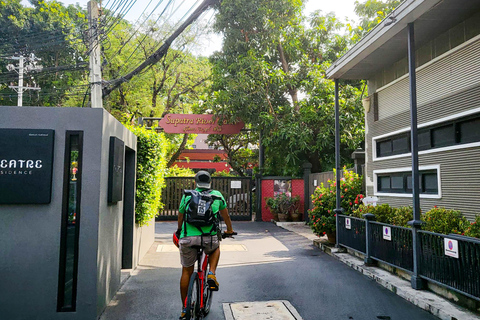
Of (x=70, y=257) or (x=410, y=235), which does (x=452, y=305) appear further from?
(x=70, y=257)

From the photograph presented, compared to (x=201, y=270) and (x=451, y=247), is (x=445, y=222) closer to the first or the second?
(x=451, y=247)

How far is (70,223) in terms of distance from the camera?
4766mm

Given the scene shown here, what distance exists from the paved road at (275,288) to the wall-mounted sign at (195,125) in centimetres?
879

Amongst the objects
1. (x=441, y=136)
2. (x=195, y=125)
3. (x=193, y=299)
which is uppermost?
(x=195, y=125)

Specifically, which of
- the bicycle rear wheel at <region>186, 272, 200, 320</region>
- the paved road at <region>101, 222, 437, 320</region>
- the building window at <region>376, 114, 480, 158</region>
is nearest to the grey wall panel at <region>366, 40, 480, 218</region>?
the building window at <region>376, 114, 480, 158</region>

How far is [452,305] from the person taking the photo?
505cm

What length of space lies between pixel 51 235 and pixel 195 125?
13.8 metres

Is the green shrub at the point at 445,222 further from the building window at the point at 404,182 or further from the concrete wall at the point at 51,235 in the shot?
the concrete wall at the point at 51,235

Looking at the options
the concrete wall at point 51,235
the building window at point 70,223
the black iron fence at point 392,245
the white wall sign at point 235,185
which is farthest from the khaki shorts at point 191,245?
the white wall sign at point 235,185

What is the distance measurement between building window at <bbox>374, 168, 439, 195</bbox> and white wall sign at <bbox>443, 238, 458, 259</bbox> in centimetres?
295

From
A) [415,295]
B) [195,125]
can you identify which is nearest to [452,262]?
[415,295]

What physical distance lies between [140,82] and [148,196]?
17.3m

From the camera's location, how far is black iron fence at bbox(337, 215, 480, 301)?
15.4ft

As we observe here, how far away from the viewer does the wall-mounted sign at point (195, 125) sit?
1814cm
